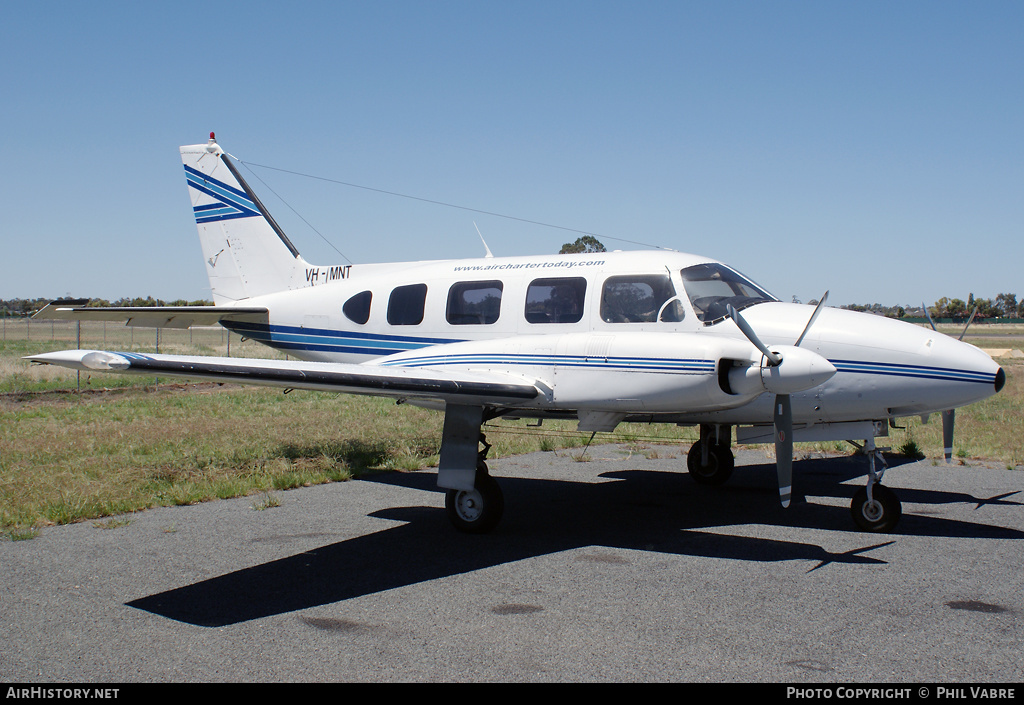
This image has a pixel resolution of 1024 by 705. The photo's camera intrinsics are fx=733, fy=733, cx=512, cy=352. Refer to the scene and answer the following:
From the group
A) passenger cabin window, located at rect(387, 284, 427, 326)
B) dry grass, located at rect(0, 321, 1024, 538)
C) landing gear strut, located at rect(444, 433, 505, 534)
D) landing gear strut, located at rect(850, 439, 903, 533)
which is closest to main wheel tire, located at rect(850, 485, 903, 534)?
landing gear strut, located at rect(850, 439, 903, 533)

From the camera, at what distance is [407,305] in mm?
10008

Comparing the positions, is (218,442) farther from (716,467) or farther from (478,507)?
(716,467)

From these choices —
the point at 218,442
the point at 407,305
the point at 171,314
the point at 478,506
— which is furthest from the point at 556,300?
the point at 218,442

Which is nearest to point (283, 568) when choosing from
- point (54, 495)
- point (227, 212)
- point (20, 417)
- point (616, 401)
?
point (616, 401)

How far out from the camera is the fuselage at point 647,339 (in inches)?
280

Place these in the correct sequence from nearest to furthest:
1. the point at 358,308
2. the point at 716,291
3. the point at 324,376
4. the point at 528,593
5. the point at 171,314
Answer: the point at 528,593 → the point at 324,376 → the point at 716,291 → the point at 358,308 → the point at 171,314

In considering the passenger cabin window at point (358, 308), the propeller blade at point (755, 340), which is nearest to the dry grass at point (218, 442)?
the passenger cabin window at point (358, 308)

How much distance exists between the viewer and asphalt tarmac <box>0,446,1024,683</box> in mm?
4602

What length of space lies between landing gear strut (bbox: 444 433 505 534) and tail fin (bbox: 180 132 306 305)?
18.8ft

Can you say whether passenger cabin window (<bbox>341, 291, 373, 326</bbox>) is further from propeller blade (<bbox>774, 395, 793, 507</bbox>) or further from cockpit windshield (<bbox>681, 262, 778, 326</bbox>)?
propeller blade (<bbox>774, 395, 793, 507</bbox>)

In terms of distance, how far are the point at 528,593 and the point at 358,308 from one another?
5.74m
